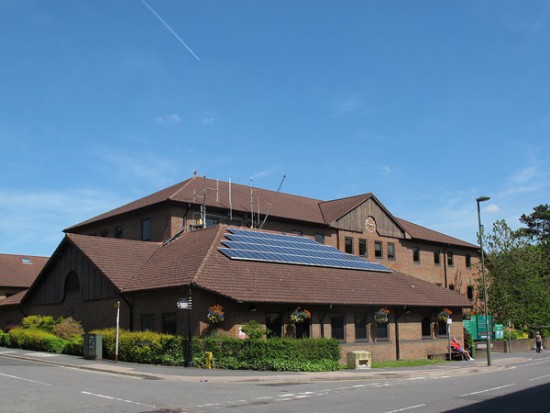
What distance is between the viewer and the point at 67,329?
31391 mm

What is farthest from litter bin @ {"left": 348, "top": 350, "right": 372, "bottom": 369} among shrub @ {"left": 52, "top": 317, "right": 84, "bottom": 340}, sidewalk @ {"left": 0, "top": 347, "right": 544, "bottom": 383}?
shrub @ {"left": 52, "top": 317, "right": 84, "bottom": 340}

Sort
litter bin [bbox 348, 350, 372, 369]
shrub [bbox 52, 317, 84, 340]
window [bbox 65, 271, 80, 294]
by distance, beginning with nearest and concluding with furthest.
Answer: litter bin [bbox 348, 350, 372, 369] < shrub [bbox 52, 317, 84, 340] < window [bbox 65, 271, 80, 294]

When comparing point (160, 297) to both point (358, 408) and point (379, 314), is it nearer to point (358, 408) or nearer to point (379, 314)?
point (379, 314)

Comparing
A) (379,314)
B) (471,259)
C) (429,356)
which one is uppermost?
(471,259)

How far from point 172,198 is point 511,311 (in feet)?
106

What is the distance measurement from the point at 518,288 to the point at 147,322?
36690 millimetres

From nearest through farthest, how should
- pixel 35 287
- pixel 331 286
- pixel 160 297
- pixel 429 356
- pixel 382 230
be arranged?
pixel 160 297
pixel 331 286
pixel 429 356
pixel 35 287
pixel 382 230

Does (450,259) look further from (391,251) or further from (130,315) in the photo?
(130,315)

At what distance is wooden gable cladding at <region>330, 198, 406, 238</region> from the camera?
46656 millimetres

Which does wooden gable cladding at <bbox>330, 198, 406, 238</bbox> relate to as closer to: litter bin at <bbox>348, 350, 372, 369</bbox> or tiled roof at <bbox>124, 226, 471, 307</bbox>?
tiled roof at <bbox>124, 226, 471, 307</bbox>

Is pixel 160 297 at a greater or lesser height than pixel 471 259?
lesser

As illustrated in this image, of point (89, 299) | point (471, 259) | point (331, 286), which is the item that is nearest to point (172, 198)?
point (89, 299)

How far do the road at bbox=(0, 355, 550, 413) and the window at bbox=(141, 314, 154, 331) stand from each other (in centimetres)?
733

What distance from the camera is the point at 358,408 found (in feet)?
44.1
